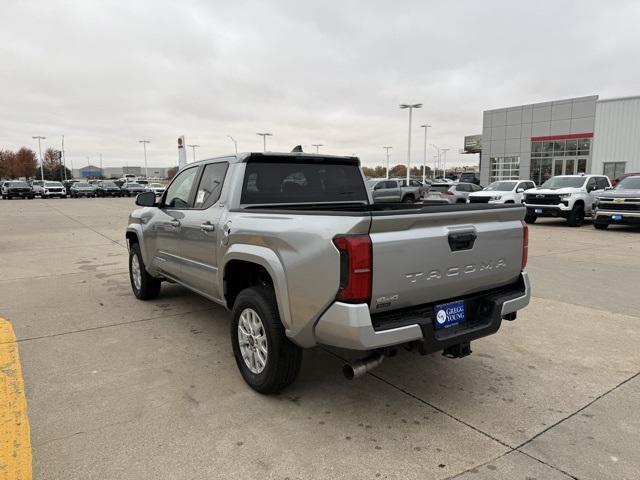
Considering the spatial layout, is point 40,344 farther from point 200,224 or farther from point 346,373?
point 346,373

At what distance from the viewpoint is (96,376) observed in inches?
158

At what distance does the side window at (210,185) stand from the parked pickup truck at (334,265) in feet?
0.06

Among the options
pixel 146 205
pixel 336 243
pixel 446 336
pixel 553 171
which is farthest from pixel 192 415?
pixel 553 171

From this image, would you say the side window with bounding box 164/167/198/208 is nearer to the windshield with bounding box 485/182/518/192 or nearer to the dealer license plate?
the dealer license plate

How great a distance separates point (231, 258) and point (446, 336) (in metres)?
1.77

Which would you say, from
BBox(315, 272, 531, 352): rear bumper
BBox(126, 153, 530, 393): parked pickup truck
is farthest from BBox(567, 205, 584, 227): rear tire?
BBox(315, 272, 531, 352): rear bumper

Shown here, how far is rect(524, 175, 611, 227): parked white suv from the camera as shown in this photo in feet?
55.0

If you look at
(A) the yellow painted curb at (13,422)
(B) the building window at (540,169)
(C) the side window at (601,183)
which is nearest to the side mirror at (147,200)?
(A) the yellow painted curb at (13,422)

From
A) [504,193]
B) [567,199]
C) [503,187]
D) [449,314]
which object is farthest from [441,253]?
[503,187]

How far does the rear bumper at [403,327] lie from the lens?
9.27 feet

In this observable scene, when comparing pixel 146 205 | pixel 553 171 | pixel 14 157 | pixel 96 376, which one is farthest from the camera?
pixel 14 157

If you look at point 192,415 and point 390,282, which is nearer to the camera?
point 390,282

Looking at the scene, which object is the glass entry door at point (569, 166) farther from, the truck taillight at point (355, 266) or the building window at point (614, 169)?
the truck taillight at point (355, 266)

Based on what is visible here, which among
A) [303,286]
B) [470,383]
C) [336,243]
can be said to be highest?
[336,243]
